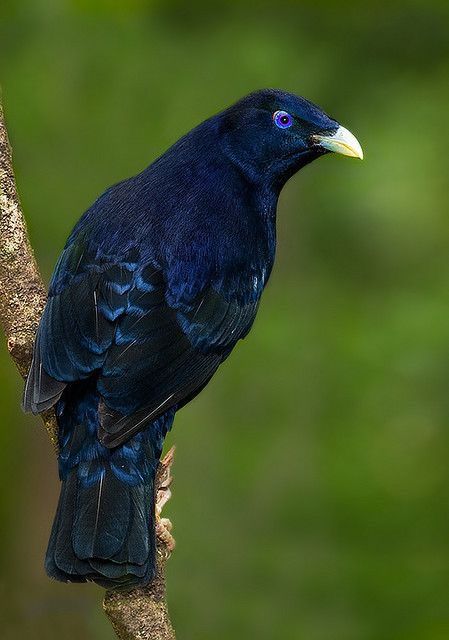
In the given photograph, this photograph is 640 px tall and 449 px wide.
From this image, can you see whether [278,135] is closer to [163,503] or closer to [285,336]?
[163,503]

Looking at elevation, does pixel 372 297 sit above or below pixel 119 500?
above

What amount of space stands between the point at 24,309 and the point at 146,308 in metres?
0.38

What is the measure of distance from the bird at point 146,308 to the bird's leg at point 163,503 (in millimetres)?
94

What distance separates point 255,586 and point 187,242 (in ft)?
8.60

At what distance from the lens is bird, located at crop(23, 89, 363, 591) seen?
3.70m

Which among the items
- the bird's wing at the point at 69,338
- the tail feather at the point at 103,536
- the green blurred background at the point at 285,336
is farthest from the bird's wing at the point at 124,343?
the green blurred background at the point at 285,336

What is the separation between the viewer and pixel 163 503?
397 centimetres

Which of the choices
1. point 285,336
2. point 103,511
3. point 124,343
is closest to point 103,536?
point 103,511

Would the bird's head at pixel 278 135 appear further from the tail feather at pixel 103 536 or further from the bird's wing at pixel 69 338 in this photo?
the tail feather at pixel 103 536

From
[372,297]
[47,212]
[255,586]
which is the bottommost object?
[255,586]

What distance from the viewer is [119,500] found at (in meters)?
3.72

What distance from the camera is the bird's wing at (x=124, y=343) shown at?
3.77 meters

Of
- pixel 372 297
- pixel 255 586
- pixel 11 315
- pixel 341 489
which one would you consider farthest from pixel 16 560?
pixel 11 315

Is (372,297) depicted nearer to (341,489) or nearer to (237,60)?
(341,489)
